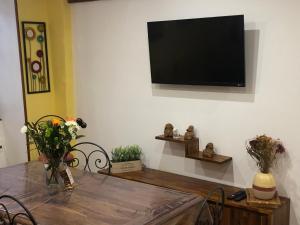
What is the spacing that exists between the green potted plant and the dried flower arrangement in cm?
125

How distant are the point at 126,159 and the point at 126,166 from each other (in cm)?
7

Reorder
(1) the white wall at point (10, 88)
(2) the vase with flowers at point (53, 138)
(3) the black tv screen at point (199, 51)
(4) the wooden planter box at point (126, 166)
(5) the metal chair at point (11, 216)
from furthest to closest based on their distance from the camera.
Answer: (1) the white wall at point (10, 88) → (4) the wooden planter box at point (126, 166) → (3) the black tv screen at point (199, 51) → (2) the vase with flowers at point (53, 138) → (5) the metal chair at point (11, 216)

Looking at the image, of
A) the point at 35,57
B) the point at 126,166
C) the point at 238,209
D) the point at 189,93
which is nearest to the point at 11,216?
the point at 238,209

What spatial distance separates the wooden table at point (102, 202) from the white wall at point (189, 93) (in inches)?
42.7

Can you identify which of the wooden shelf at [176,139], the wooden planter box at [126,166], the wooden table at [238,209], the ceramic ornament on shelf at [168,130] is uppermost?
the ceramic ornament on shelf at [168,130]

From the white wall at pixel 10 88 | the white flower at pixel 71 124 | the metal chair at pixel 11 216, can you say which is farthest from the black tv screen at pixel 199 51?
the metal chair at pixel 11 216

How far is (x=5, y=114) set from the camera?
15.8ft

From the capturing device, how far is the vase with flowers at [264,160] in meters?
3.08

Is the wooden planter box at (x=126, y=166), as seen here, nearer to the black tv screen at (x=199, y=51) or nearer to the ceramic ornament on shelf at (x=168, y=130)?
the ceramic ornament on shelf at (x=168, y=130)

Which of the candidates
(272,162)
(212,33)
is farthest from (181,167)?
(212,33)

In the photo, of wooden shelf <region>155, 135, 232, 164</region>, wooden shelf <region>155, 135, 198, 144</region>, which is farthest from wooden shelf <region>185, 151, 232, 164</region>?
wooden shelf <region>155, 135, 198, 144</region>

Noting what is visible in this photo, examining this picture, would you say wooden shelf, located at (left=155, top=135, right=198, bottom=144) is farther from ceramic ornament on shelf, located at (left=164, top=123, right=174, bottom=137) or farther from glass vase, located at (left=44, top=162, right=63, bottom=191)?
glass vase, located at (left=44, top=162, right=63, bottom=191)

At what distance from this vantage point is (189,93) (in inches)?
148

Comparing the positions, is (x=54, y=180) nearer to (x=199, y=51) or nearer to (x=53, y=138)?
(x=53, y=138)
